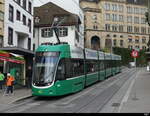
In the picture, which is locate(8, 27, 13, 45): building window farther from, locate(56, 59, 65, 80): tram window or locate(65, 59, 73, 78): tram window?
locate(56, 59, 65, 80): tram window

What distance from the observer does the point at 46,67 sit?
18531 millimetres

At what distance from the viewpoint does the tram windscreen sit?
722 inches

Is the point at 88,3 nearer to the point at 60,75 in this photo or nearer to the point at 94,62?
the point at 94,62

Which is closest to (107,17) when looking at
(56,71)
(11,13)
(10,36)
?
(11,13)

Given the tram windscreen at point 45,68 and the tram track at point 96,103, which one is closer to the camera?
the tram track at point 96,103

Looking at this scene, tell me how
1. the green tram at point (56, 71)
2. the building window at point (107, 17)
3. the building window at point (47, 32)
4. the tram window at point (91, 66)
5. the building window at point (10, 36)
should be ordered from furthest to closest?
the building window at point (107, 17), the building window at point (47, 32), the building window at point (10, 36), the tram window at point (91, 66), the green tram at point (56, 71)

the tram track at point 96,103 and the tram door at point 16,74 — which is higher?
the tram door at point 16,74

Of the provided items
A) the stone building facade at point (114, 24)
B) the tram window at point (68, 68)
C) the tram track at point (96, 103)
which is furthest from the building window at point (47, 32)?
the stone building facade at point (114, 24)

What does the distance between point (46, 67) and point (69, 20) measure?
41104mm

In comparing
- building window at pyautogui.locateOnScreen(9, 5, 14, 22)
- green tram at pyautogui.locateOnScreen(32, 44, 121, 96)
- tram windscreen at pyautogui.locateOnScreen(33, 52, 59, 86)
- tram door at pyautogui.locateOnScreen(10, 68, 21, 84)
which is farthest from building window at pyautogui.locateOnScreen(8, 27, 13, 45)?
tram windscreen at pyautogui.locateOnScreen(33, 52, 59, 86)

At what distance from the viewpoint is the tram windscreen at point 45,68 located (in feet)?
60.1

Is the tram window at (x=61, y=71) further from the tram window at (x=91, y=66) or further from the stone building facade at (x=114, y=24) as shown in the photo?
the stone building facade at (x=114, y=24)

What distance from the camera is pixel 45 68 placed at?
1850 centimetres

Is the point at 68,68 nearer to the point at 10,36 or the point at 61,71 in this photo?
the point at 61,71
